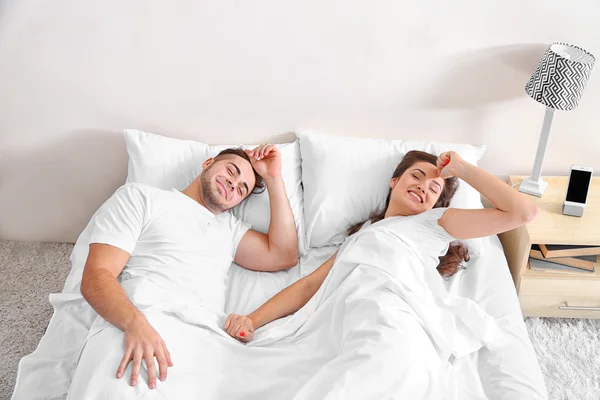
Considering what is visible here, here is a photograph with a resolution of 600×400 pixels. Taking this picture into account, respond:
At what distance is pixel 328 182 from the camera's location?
88.4 inches

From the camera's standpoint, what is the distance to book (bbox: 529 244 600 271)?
2205mm

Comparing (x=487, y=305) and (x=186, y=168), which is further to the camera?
(x=186, y=168)

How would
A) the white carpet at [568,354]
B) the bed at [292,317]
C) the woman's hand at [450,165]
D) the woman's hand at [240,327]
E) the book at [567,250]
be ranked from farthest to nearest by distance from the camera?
the book at [567,250]
the white carpet at [568,354]
the woman's hand at [450,165]
the woman's hand at [240,327]
the bed at [292,317]

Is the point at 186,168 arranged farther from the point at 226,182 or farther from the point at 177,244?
the point at 177,244

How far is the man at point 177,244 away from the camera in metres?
1.66

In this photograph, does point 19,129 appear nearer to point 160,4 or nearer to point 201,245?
point 160,4

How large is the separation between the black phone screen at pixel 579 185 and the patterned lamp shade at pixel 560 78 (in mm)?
277

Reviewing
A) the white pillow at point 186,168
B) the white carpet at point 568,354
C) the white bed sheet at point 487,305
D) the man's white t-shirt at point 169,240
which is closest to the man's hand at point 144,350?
the man's white t-shirt at point 169,240

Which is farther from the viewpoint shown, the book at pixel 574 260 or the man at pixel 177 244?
the book at pixel 574 260

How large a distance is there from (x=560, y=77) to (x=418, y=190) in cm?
62

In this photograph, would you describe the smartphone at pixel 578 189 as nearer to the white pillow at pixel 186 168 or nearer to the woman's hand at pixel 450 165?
the woman's hand at pixel 450 165

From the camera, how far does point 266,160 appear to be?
216 cm

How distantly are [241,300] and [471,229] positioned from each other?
784 mm

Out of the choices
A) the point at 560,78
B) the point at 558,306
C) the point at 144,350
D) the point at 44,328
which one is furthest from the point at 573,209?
the point at 44,328
